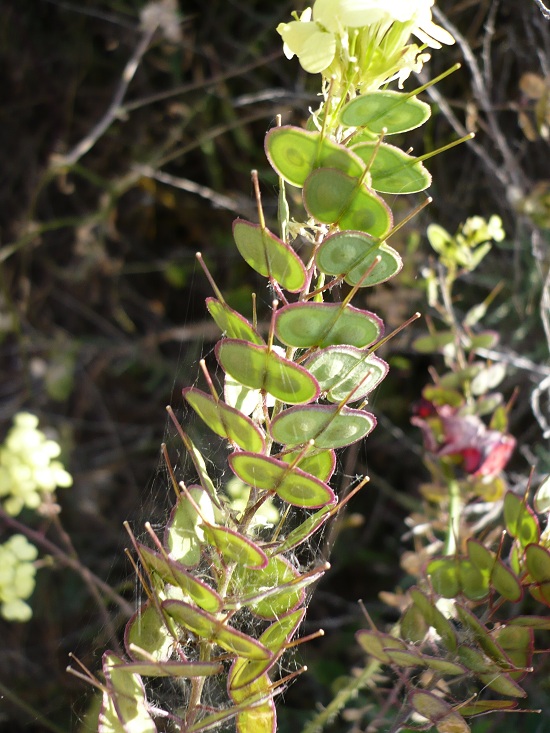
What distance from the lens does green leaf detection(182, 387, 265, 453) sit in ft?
1.10

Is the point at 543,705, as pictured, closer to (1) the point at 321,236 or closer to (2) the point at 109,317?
(1) the point at 321,236

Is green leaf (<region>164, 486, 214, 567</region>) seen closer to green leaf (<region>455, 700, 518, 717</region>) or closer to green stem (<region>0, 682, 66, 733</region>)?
green leaf (<region>455, 700, 518, 717</region>)

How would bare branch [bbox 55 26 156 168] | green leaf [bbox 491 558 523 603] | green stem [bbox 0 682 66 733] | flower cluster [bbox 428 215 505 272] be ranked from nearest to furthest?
green leaf [bbox 491 558 523 603] < green stem [bbox 0 682 66 733] < flower cluster [bbox 428 215 505 272] < bare branch [bbox 55 26 156 168]

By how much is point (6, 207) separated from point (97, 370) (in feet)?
1.15

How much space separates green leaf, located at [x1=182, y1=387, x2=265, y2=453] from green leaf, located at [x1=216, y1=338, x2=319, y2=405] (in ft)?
0.06

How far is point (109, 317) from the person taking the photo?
4.68 feet

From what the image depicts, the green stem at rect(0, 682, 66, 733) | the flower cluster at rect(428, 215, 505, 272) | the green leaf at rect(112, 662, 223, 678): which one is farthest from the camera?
the flower cluster at rect(428, 215, 505, 272)

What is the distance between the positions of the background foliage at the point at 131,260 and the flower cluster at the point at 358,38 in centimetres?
67

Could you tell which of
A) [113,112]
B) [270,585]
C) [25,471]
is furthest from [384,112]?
[113,112]

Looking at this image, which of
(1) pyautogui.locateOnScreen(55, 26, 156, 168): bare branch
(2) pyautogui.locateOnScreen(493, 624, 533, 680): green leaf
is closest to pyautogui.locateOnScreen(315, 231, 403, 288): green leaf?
(2) pyautogui.locateOnScreen(493, 624, 533, 680): green leaf

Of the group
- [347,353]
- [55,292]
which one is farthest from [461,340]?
[55,292]

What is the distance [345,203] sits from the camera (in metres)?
0.34

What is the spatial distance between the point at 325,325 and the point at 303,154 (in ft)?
0.25

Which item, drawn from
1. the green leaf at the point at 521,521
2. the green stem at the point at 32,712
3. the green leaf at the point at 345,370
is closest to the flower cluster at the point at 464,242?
the green leaf at the point at 521,521
